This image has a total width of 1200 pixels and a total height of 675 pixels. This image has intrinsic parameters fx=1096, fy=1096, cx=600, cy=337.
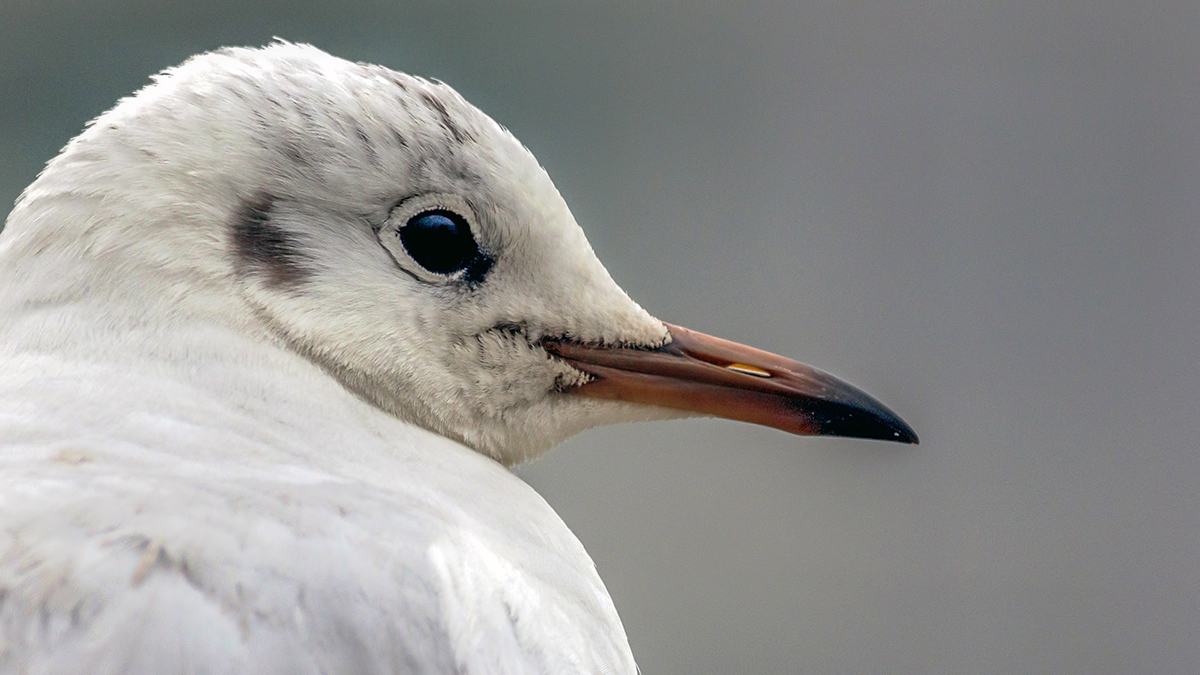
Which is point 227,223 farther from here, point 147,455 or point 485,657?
point 485,657

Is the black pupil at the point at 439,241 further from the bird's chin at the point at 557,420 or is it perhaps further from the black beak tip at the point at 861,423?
the black beak tip at the point at 861,423

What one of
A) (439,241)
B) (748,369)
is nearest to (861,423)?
(748,369)

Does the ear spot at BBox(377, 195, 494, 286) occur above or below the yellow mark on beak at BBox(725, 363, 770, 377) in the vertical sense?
above

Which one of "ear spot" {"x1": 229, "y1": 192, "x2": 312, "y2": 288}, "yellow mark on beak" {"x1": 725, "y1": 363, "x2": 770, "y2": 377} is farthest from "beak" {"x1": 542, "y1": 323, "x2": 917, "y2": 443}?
"ear spot" {"x1": 229, "y1": 192, "x2": 312, "y2": 288}

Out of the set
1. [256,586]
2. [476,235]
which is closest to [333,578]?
[256,586]

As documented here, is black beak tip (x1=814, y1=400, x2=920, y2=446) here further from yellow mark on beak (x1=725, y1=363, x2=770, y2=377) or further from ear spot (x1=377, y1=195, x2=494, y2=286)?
ear spot (x1=377, y1=195, x2=494, y2=286)

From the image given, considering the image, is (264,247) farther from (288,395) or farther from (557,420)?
(557,420)

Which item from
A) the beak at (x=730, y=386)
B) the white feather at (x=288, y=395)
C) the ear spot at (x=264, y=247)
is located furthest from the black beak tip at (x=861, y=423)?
the ear spot at (x=264, y=247)
